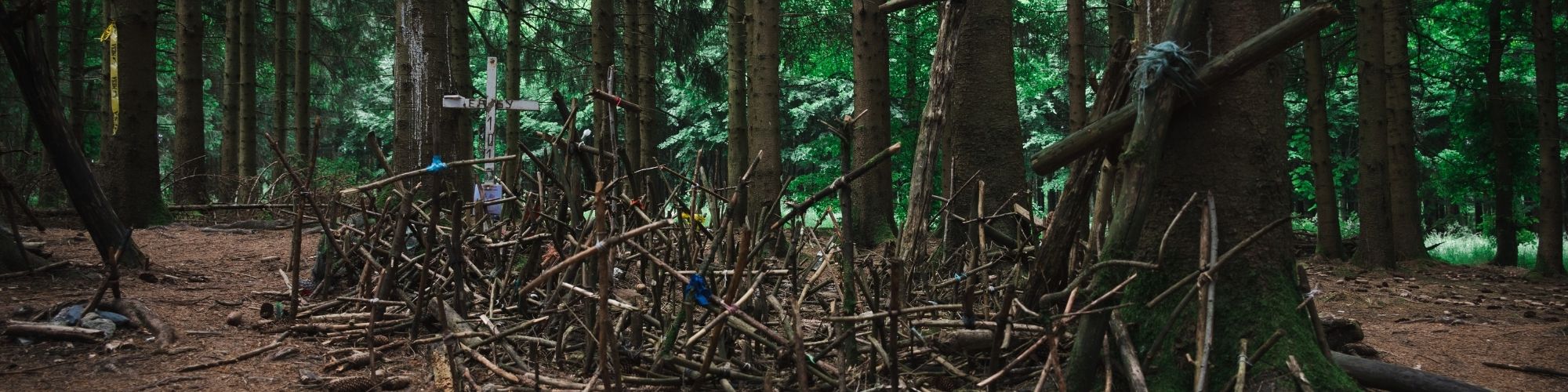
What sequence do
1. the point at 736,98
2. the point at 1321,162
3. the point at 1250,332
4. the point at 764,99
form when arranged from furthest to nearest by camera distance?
the point at 736,98 < the point at 1321,162 < the point at 764,99 < the point at 1250,332

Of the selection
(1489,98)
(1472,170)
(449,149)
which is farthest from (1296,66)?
(449,149)

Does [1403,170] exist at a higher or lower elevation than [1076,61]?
lower

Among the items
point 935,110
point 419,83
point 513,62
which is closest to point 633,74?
point 513,62

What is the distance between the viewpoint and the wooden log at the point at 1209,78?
289 centimetres

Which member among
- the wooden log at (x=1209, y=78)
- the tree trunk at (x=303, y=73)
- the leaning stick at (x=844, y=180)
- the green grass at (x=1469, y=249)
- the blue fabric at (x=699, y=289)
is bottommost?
the green grass at (x=1469, y=249)

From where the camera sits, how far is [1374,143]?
1095 centimetres

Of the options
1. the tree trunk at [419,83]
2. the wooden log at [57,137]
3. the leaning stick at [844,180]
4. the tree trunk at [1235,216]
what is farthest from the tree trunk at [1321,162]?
the wooden log at [57,137]

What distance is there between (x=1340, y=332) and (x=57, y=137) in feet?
23.0

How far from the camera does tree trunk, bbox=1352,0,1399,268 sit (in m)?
10.8

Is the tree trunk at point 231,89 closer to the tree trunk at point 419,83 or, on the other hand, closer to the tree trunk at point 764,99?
the tree trunk at point 419,83

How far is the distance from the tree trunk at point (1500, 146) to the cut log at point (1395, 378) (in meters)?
12.0

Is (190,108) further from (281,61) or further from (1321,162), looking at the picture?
(1321,162)

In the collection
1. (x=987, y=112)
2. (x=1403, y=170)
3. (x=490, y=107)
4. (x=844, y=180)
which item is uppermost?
(x=490, y=107)

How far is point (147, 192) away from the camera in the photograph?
28.9 feet
